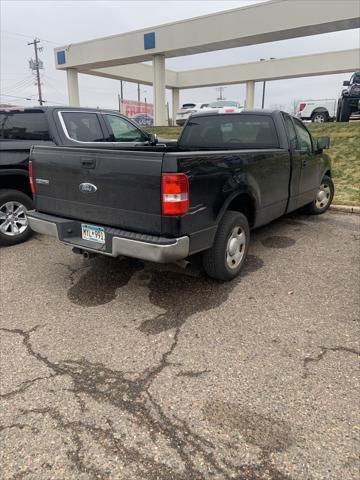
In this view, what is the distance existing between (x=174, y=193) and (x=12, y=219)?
3348 mm

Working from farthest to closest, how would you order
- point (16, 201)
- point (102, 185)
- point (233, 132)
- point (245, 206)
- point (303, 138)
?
point (303, 138) < point (16, 201) < point (233, 132) < point (245, 206) < point (102, 185)

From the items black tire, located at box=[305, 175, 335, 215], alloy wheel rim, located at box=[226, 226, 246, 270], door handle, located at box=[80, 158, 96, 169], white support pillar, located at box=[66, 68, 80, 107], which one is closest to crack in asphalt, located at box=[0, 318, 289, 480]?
alloy wheel rim, located at box=[226, 226, 246, 270]

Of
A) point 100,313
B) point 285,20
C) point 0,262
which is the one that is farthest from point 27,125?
point 285,20

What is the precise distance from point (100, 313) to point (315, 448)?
7.01 ft

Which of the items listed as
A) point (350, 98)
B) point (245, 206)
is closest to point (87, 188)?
point (245, 206)

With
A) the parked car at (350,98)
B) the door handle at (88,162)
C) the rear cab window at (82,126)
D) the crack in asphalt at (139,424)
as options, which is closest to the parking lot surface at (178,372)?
the crack in asphalt at (139,424)

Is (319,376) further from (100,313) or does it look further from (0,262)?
(0,262)

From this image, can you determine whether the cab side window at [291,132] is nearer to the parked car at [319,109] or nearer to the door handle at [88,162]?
the door handle at [88,162]

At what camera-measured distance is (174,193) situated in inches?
120

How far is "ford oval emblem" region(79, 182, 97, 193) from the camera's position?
351cm

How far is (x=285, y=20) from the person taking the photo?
1584cm

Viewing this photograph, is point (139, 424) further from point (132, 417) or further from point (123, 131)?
point (123, 131)

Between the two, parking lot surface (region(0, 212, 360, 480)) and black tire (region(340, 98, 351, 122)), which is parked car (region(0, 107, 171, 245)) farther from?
black tire (region(340, 98, 351, 122))

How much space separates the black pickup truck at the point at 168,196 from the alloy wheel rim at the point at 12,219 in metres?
1.42
